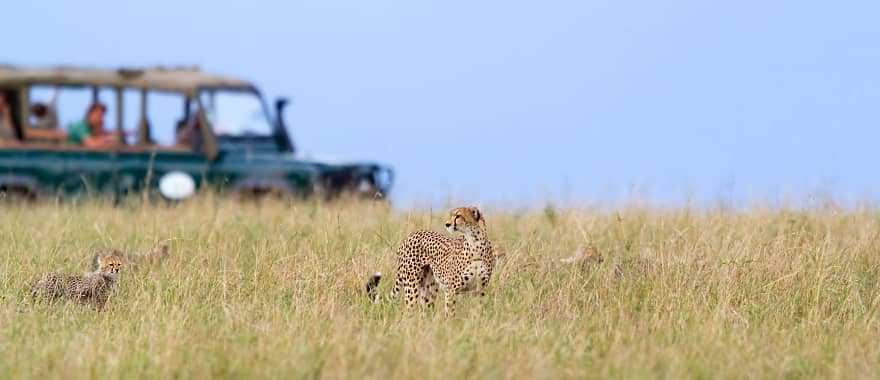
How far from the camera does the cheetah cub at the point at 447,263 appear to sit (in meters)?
7.99

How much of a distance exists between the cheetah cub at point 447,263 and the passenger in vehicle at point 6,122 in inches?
380

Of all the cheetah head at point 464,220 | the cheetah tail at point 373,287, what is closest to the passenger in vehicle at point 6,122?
the cheetah tail at point 373,287

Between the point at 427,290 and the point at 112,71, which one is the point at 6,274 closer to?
the point at 427,290

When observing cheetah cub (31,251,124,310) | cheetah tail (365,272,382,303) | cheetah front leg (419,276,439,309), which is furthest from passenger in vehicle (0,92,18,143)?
cheetah front leg (419,276,439,309)

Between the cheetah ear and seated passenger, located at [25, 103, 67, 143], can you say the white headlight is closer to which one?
seated passenger, located at [25, 103, 67, 143]

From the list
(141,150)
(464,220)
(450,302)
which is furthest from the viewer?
(141,150)

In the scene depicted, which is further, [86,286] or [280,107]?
[280,107]

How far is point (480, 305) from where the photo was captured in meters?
8.22

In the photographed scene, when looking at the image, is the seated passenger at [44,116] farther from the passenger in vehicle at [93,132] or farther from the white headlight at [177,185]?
the white headlight at [177,185]

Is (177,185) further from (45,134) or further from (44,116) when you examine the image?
(44,116)

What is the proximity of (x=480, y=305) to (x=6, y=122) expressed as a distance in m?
10.8

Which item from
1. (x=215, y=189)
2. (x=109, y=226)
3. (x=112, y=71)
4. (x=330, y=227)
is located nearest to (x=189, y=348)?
(x=330, y=227)

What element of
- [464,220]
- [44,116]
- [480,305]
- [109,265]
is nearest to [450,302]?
[480,305]

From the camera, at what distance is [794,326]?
344 inches
